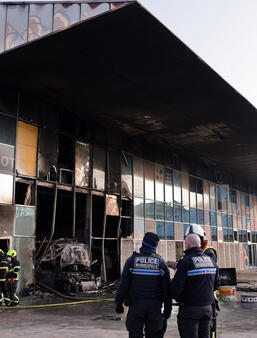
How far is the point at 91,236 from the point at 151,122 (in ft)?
20.7

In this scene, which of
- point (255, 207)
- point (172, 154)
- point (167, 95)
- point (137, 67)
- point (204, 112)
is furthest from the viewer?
point (255, 207)

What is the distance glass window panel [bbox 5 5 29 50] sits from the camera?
1426 cm

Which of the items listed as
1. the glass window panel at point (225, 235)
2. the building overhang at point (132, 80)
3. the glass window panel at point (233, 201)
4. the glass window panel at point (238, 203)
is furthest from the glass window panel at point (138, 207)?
the glass window panel at point (238, 203)

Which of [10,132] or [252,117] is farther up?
[252,117]

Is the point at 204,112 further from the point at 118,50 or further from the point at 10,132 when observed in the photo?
the point at 10,132

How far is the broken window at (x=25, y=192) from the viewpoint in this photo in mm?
15820

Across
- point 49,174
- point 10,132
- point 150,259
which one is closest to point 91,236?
point 49,174

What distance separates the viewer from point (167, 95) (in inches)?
642

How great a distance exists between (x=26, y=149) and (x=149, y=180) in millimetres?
9100

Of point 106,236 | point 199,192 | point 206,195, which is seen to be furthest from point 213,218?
point 106,236

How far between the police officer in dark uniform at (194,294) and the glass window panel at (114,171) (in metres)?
15.0

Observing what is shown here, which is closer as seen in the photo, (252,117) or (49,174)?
(49,174)

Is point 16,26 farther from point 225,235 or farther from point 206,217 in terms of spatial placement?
point 225,235

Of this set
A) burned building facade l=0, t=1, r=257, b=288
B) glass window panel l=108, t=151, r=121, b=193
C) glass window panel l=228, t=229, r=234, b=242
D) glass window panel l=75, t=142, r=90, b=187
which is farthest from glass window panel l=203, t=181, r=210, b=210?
glass window panel l=75, t=142, r=90, b=187
